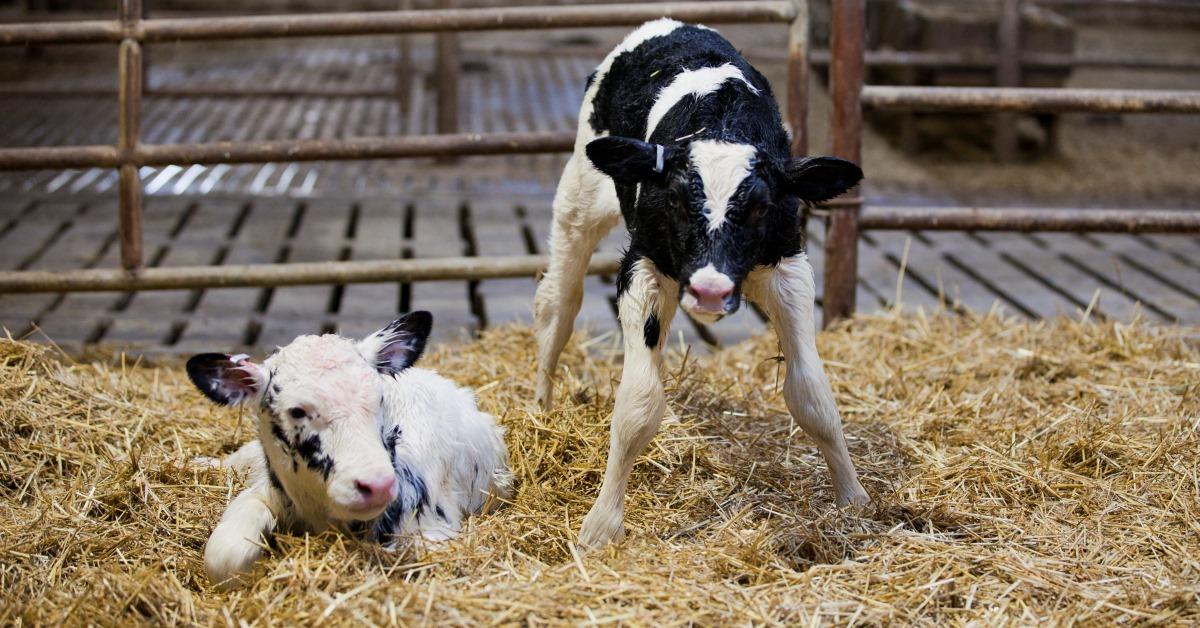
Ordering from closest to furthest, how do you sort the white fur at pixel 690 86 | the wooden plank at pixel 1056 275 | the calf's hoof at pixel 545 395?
1. the white fur at pixel 690 86
2. the calf's hoof at pixel 545 395
3. the wooden plank at pixel 1056 275

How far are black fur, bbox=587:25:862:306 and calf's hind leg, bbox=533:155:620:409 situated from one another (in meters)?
0.45

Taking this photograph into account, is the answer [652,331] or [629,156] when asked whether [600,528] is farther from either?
[629,156]

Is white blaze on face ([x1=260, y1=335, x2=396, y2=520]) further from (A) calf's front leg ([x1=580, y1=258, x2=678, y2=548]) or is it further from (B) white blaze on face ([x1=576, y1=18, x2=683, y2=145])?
(B) white blaze on face ([x1=576, y1=18, x2=683, y2=145])

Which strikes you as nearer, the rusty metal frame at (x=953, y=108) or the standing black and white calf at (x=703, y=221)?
the standing black and white calf at (x=703, y=221)

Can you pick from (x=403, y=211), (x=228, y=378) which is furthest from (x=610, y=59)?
(x=403, y=211)

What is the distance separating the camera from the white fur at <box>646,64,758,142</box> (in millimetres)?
3570

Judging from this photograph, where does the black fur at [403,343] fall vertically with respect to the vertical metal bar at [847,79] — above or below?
below

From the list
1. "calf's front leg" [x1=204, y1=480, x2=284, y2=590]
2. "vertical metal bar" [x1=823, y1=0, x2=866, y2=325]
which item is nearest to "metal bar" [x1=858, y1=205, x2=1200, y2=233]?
"vertical metal bar" [x1=823, y1=0, x2=866, y2=325]

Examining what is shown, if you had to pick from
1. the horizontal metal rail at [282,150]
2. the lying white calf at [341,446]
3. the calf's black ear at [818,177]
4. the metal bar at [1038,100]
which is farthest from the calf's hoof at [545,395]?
the metal bar at [1038,100]

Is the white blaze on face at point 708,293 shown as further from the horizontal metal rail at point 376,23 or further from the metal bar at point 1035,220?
the metal bar at point 1035,220

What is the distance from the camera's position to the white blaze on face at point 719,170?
123 inches

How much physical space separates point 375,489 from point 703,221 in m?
→ 1.01

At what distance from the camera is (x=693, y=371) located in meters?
4.59

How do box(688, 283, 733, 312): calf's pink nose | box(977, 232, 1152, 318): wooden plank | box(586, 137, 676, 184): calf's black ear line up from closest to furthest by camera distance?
box(688, 283, 733, 312): calf's pink nose → box(586, 137, 676, 184): calf's black ear → box(977, 232, 1152, 318): wooden plank
